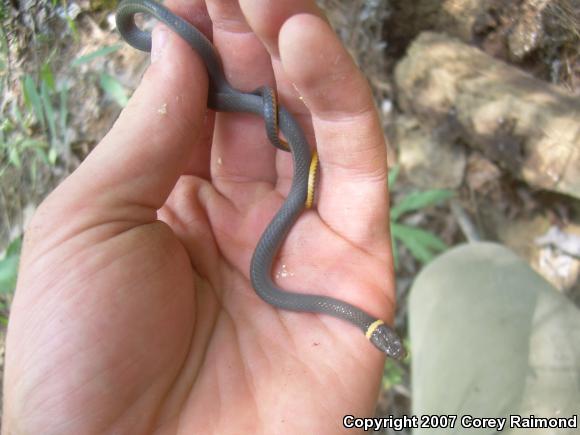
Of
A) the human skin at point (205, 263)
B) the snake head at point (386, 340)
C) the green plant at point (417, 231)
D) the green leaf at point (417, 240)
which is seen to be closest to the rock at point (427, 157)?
the green plant at point (417, 231)

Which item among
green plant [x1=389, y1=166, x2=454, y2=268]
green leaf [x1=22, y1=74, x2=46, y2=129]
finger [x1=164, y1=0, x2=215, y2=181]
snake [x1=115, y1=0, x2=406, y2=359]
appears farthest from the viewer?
green plant [x1=389, y1=166, x2=454, y2=268]

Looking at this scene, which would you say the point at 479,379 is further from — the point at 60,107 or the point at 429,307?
the point at 60,107

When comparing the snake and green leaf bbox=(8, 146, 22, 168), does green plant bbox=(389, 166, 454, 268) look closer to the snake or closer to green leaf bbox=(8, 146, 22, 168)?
the snake

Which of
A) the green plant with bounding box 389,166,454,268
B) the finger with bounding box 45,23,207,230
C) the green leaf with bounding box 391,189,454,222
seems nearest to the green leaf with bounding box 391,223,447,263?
the green plant with bounding box 389,166,454,268

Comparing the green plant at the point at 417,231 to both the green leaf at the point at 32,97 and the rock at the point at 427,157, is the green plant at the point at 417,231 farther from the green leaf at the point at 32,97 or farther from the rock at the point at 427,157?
the green leaf at the point at 32,97

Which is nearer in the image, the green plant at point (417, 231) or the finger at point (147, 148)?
the finger at point (147, 148)

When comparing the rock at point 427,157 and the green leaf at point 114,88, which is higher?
the green leaf at point 114,88

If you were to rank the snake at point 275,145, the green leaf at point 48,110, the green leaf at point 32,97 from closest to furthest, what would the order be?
the snake at point 275,145 → the green leaf at point 32,97 → the green leaf at point 48,110

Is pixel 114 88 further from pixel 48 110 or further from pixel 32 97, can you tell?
pixel 32 97
